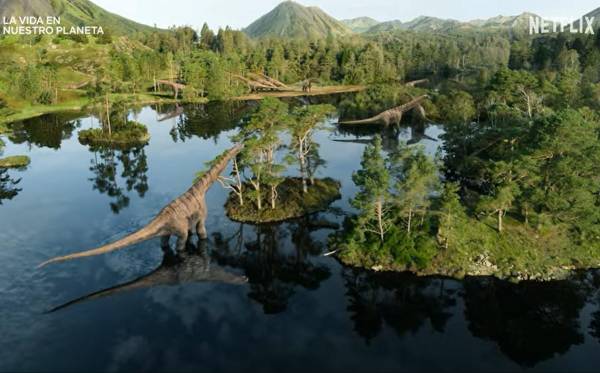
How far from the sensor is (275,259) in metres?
39.5

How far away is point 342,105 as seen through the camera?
108 meters

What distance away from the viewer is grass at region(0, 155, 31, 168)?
6750cm

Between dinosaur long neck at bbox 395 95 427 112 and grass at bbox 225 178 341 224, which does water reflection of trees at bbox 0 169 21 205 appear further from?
dinosaur long neck at bbox 395 95 427 112

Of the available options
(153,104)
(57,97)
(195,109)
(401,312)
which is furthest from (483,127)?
(57,97)

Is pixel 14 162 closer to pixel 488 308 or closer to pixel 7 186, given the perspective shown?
pixel 7 186

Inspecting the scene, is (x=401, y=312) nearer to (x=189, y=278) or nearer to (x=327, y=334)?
(x=327, y=334)

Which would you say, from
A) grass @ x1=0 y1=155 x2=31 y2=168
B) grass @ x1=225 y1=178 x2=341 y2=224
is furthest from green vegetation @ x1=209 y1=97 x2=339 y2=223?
grass @ x1=0 y1=155 x2=31 y2=168

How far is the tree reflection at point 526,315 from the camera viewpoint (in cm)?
2850

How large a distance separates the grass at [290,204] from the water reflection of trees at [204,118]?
95.5 ft

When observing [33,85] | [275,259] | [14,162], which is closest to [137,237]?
[275,259]

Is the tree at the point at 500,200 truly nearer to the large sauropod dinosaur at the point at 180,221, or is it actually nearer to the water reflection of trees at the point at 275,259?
the water reflection of trees at the point at 275,259

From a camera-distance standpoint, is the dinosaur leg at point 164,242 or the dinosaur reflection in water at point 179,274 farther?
the dinosaur leg at point 164,242

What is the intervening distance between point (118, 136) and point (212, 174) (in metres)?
43.4

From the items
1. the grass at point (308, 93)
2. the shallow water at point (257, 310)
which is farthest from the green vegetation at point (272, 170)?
the grass at point (308, 93)
